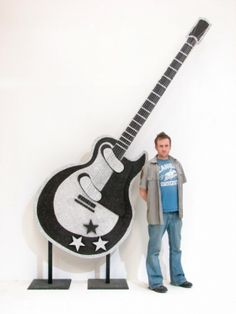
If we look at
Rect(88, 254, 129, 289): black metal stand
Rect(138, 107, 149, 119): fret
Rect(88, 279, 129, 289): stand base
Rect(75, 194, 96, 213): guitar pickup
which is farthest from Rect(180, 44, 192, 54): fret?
Rect(88, 279, 129, 289): stand base

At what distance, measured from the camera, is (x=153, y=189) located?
1963mm

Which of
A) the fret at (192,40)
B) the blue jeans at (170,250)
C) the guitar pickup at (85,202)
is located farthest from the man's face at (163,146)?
the fret at (192,40)

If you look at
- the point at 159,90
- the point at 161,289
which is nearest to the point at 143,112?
the point at 159,90

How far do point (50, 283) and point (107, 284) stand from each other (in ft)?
0.96

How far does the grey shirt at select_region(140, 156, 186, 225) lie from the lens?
6.35 feet

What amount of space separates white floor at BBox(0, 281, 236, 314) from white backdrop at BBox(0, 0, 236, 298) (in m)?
0.20

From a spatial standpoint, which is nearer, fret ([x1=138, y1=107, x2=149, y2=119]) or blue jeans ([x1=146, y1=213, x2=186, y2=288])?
blue jeans ([x1=146, y1=213, x2=186, y2=288])

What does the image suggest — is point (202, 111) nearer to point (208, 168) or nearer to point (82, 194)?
point (208, 168)

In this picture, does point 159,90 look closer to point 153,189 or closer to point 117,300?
point 153,189

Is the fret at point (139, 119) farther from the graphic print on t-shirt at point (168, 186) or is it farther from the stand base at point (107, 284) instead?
the stand base at point (107, 284)

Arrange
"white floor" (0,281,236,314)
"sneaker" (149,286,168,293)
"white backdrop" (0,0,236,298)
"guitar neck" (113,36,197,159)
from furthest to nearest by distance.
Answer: "white backdrop" (0,0,236,298), "guitar neck" (113,36,197,159), "sneaker" (149,286,168,293), "white floor" (0,281,236,314)

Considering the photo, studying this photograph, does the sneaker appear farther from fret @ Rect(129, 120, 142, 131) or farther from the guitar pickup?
fret @ Rect(129, 120, 142, 131)

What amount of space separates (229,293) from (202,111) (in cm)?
98

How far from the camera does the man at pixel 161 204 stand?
195cm
